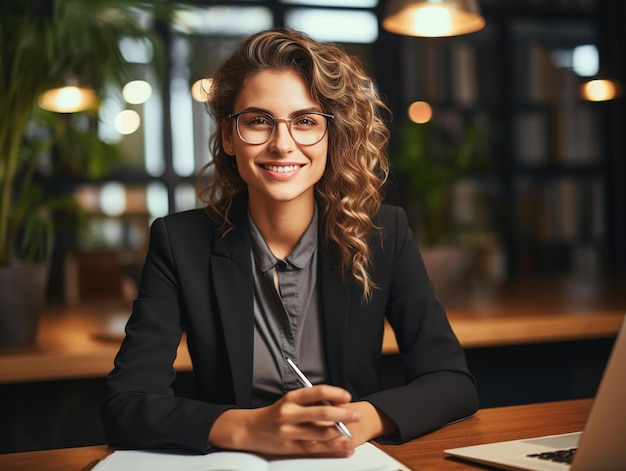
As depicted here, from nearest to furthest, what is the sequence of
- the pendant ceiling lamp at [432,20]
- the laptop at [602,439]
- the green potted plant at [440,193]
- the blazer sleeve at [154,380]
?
1. the laptop at [602,439]
2. the blazer sleeve at [154,380]
3. the pendant ceiling lamp at [432,20]
4. the green potted plant at [440,193]

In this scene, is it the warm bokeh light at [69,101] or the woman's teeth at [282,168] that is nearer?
the woman's teeth at [282,168]

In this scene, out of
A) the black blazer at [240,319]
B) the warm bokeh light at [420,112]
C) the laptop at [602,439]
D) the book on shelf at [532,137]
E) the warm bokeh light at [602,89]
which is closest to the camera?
the laptop at [602,439]

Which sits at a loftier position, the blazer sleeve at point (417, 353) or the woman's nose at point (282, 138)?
the woman's nose at point (282, 138)

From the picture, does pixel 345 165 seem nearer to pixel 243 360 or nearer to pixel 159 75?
pixel 243 360

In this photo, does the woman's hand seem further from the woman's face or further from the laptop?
the woman's face

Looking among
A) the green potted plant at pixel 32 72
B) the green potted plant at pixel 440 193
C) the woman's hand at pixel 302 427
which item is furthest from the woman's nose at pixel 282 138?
the green potted plant at pixel 440 193

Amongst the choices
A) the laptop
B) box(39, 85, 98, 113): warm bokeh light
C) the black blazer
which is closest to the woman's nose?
the black blazer

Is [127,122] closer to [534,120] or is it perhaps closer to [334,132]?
[534,120]

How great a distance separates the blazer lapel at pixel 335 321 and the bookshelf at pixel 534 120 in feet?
13.6

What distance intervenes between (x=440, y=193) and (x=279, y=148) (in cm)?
244

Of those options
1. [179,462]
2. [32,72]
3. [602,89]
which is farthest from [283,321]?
[602,89]

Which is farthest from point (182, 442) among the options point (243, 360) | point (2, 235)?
point (2, 235)

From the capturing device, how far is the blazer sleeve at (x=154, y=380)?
114 centimetres

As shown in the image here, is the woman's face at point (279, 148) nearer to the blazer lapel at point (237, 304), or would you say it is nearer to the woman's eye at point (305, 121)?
the woman's eye at point (305, 121)
